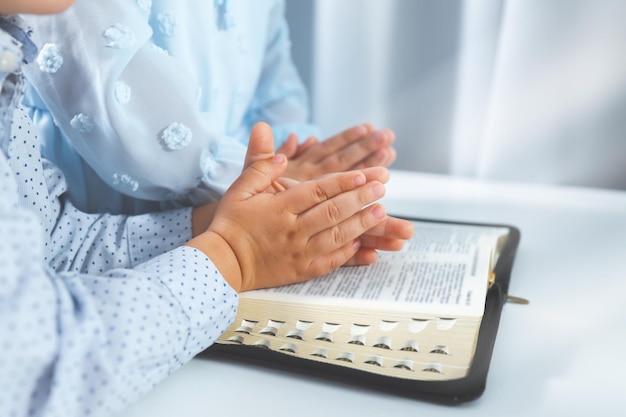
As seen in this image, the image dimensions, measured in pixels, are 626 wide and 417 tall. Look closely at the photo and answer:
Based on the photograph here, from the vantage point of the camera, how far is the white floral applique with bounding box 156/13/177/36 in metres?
0.62

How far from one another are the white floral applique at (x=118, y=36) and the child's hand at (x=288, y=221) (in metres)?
0.12

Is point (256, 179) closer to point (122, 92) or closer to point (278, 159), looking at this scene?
point (278, 159)

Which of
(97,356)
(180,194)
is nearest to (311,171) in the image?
(180,194)

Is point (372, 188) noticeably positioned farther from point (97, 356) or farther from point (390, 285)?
point (97, 356)

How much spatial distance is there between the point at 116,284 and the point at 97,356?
0.17ft

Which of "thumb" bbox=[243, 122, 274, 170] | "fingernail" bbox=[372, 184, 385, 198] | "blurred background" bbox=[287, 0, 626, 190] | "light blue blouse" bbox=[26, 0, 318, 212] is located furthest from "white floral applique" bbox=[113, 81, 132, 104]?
"blurred background" bbox=[287, 0, 626, 190]

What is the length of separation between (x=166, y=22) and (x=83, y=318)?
0.32 m

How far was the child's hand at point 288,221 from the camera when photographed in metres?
0.53

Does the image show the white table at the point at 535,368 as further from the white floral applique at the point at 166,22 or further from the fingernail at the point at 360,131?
the white floral applique at the point at 166,22

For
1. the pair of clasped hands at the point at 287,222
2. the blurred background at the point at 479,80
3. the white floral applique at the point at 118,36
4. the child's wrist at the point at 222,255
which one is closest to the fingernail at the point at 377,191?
the pair of clasped hands at the point at 287,222

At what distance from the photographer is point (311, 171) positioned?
2.44 ft

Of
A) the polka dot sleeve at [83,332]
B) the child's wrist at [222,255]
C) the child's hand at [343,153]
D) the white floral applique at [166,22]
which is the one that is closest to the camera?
the polka dot sleeve at [83,332]

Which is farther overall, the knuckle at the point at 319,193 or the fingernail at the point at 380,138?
the fingernail at the point at 380,138

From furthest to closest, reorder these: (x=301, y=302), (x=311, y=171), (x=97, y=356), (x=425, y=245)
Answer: (x=311, y=171)
(x=425, y=245)
(x=301, y=302)
(x=97, y=356)
